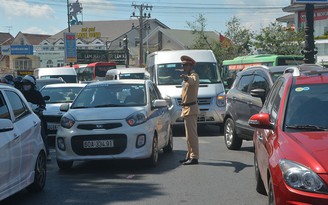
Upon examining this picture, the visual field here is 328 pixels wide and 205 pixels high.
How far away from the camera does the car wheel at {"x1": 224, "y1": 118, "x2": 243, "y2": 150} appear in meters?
12.1

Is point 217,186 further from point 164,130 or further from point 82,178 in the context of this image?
point 164,130

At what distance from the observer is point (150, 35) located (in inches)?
3029

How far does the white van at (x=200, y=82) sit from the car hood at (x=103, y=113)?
5690mm

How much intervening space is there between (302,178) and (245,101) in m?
6.94

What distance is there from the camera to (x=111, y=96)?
10484mm

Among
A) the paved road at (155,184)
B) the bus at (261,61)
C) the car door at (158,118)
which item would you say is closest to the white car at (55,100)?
the paved road at (155,184)

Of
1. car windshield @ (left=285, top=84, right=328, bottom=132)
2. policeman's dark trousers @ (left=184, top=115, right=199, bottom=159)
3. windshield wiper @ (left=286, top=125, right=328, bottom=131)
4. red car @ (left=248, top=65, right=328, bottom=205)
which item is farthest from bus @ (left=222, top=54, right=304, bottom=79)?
windshield wiper @ (left=286, top=125, right=328, bottom=131)

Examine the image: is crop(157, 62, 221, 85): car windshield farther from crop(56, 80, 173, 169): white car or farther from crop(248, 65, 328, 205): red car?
crop(248, 65, 328, 205): red car

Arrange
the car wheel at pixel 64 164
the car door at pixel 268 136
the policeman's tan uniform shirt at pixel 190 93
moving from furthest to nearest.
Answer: the policeman's tan uniform shirt at pixel 190 93, the car wheel at pixel 64 164, the car door at pixel 268 136

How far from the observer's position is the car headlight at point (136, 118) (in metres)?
9.46

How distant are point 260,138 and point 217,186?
64.0 inches

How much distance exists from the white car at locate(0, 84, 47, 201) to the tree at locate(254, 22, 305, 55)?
27419 millimetres

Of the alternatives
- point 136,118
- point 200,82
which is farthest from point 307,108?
point 200,82

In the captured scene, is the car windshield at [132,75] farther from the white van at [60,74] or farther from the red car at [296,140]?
the red car at [296,140]
